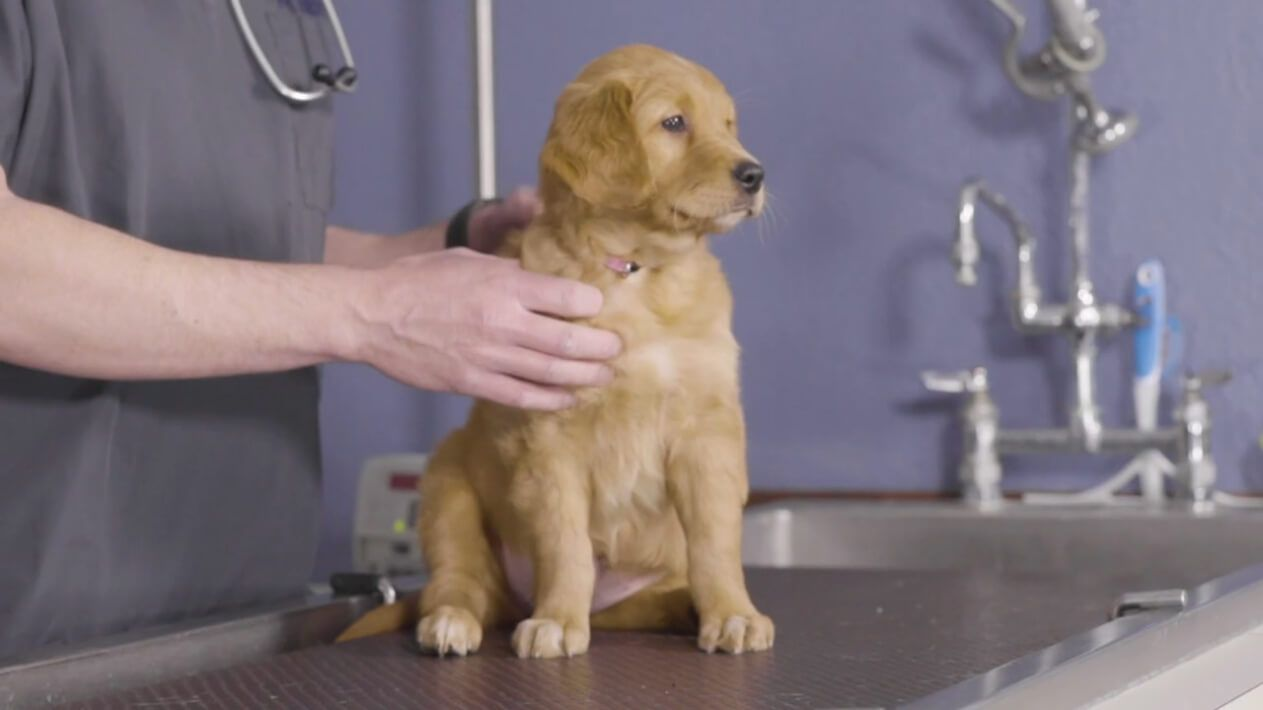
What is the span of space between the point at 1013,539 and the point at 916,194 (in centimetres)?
45

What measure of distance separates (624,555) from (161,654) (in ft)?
1.08

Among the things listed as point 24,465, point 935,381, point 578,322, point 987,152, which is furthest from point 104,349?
point 987,152

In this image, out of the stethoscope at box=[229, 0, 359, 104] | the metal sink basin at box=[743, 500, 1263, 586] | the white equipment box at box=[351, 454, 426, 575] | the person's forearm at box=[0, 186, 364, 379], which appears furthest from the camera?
the white equipment box at box=[351, 454, 426, 575]

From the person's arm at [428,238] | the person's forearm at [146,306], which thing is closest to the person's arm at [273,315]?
the person's forearm at [146,306]

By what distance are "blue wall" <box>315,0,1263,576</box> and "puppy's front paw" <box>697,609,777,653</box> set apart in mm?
931

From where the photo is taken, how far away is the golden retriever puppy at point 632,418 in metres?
1.04

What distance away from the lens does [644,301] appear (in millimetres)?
1076

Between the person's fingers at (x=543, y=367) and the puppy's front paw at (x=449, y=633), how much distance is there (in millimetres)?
168

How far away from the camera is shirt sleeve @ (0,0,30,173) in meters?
1.06

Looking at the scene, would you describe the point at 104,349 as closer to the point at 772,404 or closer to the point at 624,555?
the point at 624,555

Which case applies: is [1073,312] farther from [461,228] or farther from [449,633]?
[449,633]

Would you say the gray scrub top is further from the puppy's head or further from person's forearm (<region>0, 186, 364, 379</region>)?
the puppy's head

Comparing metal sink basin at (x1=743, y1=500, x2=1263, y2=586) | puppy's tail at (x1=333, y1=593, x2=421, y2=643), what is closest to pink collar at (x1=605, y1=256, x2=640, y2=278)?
puppy's tail at (x1=333, y1=593, x2=421, y2=643)

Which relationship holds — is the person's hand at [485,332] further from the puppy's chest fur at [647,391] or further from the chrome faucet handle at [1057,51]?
the chrome faucet handle at [1057,51]
